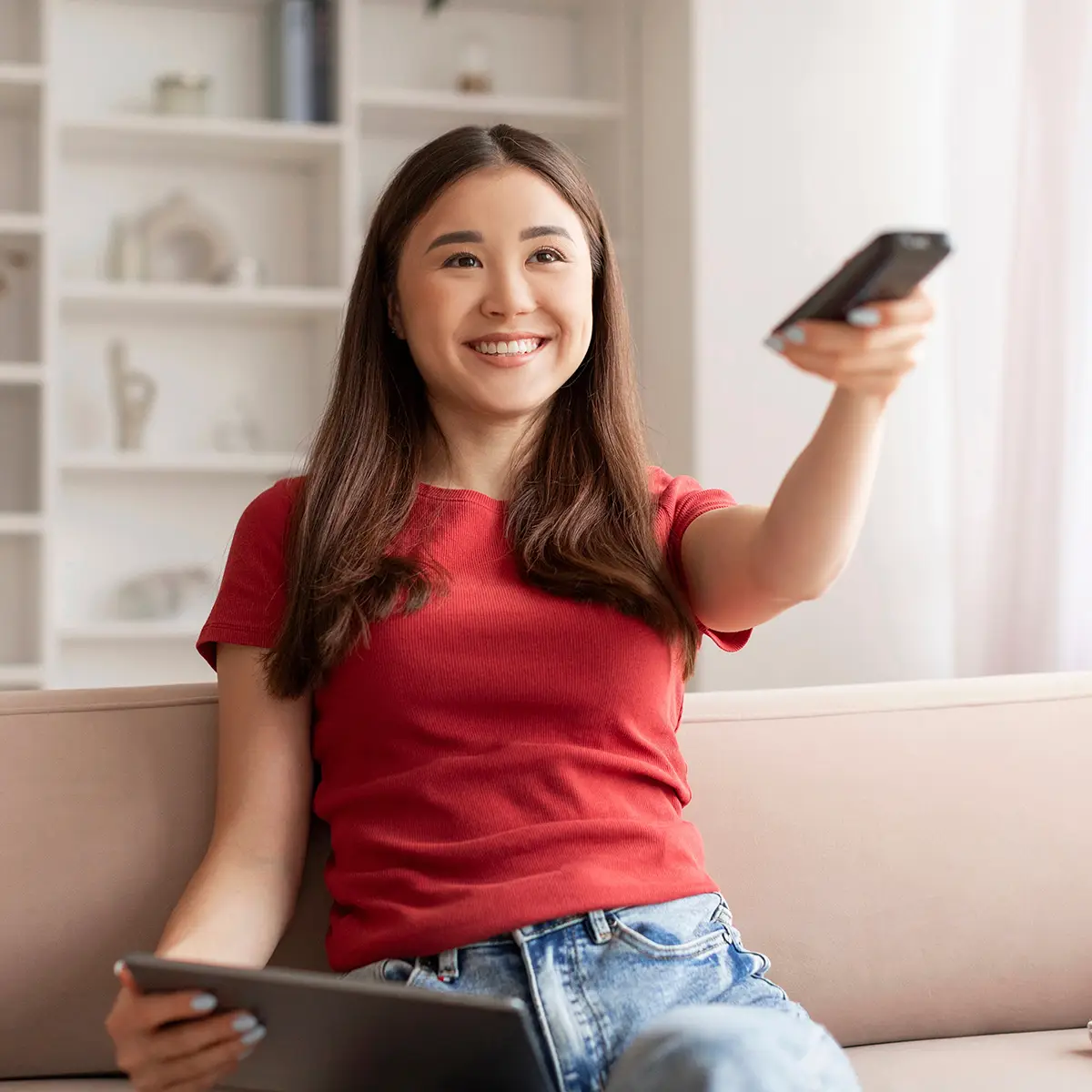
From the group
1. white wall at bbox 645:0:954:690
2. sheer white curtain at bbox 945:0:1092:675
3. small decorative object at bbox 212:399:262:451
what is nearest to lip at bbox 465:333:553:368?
sheer white curtain at bbox 945:0:1092:675

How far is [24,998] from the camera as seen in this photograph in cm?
138

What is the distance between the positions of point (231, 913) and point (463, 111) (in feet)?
9.12

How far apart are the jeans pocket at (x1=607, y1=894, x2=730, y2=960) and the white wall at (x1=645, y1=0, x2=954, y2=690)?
2006 millimetres

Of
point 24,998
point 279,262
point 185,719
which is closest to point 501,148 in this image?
point 185,719

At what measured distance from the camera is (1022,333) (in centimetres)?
273

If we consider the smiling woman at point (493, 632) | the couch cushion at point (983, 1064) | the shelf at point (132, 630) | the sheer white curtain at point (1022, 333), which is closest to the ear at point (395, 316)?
the smiling woman at point (493, 632)

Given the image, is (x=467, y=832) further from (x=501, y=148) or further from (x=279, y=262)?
(x=279, y=262)

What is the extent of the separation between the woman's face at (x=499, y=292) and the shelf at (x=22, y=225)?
2.27m

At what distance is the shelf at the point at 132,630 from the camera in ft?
11.2

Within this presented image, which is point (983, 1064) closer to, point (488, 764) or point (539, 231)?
point (488, 764)

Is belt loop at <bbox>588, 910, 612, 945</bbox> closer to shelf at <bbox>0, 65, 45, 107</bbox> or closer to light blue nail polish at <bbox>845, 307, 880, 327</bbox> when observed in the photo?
light blue nail polish at <bbox>845, 307, 880, 327</bbox>

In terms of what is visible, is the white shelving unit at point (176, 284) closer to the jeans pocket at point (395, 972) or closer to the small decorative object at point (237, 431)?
the small decorative object at point (237, 431)

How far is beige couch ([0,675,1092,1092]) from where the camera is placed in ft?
4.56

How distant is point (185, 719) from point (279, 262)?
8.23 feet
